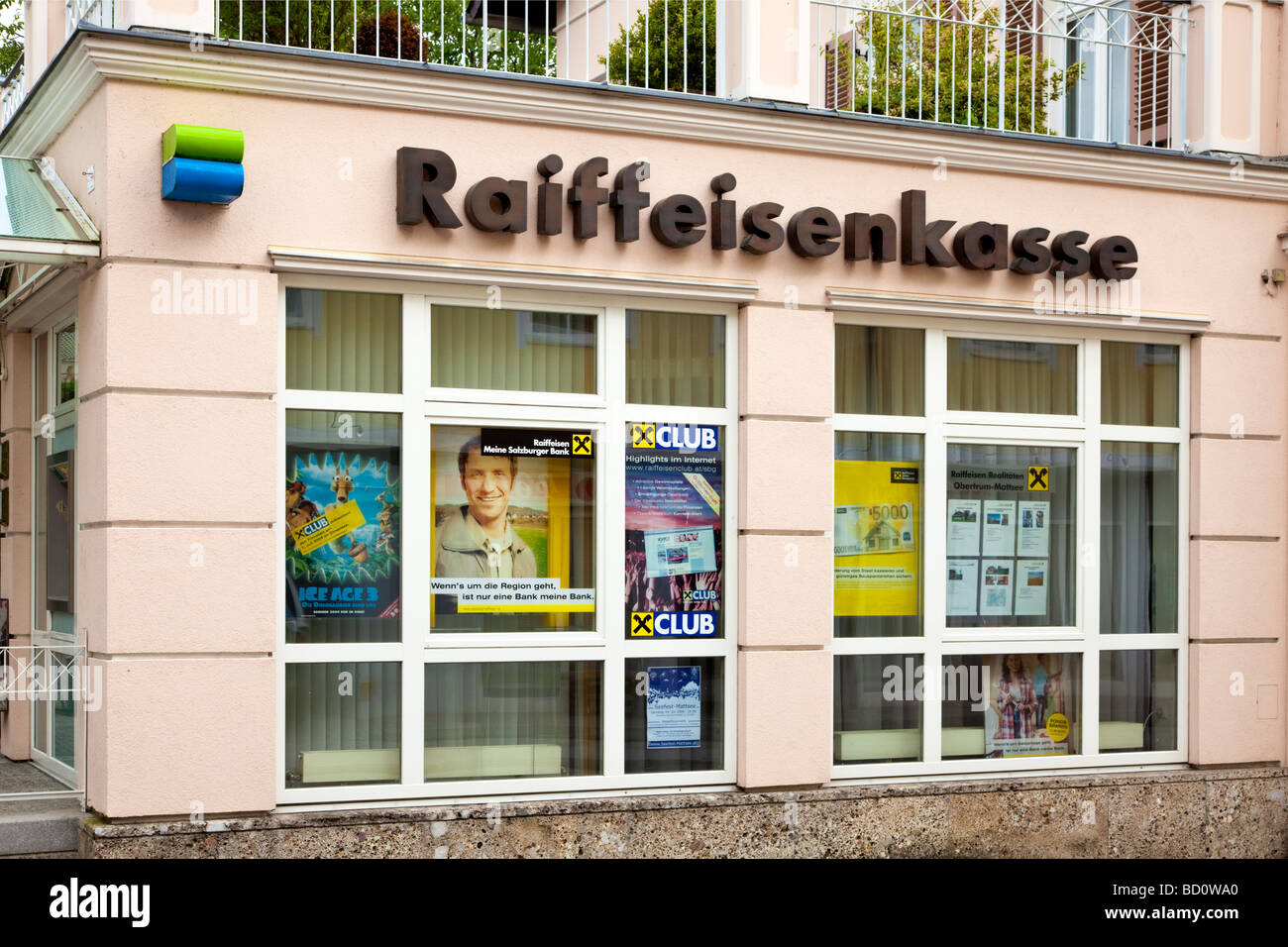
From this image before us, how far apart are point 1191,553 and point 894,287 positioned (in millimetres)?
2635

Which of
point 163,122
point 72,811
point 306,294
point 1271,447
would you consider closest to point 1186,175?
point 1271,447

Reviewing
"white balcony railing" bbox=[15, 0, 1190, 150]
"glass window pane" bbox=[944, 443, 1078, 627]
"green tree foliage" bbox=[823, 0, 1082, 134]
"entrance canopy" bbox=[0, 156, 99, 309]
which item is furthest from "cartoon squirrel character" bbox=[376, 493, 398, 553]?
"green tree foliage" bbox=[823, 0, 1082, 134]

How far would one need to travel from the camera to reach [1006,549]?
29.1 ft

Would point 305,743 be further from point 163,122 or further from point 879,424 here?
point 879,424

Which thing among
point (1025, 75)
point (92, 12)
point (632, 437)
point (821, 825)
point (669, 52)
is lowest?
point (821, 825)

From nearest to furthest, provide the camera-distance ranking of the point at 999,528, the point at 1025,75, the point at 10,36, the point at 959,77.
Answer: the point at 999,528 < the point at 1025,75 < the point at 959,77 < the point at 10,36

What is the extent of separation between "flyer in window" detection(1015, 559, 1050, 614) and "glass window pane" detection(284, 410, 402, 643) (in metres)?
3.70

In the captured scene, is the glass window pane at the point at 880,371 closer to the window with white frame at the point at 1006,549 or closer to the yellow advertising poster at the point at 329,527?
the window with white frame at the point at 1006,549

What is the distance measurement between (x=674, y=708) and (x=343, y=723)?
176 cm

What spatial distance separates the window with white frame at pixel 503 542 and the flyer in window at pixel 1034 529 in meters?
1.95

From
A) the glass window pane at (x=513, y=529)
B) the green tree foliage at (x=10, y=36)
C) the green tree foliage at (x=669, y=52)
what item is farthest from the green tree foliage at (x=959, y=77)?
the green tree foliage at (x=10, y=36)

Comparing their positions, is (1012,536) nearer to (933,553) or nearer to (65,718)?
(933,553)

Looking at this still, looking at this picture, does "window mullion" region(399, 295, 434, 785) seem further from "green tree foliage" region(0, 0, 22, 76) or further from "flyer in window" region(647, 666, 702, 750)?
"green tree foliage" region(0, 0, 22, 76)

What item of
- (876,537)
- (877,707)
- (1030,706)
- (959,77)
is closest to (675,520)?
(876,537)
